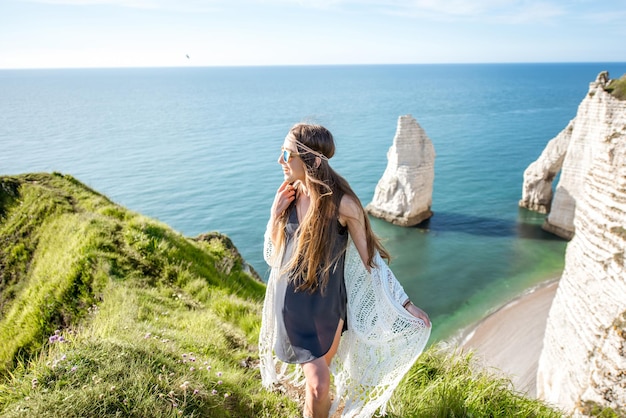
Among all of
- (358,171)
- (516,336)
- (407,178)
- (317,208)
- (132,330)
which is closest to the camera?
(317,208)

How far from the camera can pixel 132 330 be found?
4.27m

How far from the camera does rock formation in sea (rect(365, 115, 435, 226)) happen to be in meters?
22.9

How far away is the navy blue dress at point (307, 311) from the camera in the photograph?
3021 mm

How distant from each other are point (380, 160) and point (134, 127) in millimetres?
39424

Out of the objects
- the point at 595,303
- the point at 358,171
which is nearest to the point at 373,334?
the point at 595,303

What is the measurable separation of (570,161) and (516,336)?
11.2 m

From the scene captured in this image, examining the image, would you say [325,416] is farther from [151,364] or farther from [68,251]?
[68,251]

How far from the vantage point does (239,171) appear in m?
35.9

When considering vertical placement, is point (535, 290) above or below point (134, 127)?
below

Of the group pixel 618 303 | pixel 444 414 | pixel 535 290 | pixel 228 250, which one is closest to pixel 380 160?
pixel 535 290

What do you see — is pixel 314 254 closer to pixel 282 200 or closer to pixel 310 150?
pixel 282 200

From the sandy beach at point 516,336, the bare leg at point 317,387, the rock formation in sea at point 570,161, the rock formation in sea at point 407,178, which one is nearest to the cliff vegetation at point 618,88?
the rock formation in sea at point 570,161

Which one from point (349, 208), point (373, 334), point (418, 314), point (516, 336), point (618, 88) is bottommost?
point (516, 336)

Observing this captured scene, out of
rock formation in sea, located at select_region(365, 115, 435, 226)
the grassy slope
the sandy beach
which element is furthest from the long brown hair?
rock formation in sea, located at select_region(365, 115, 435, 226)
